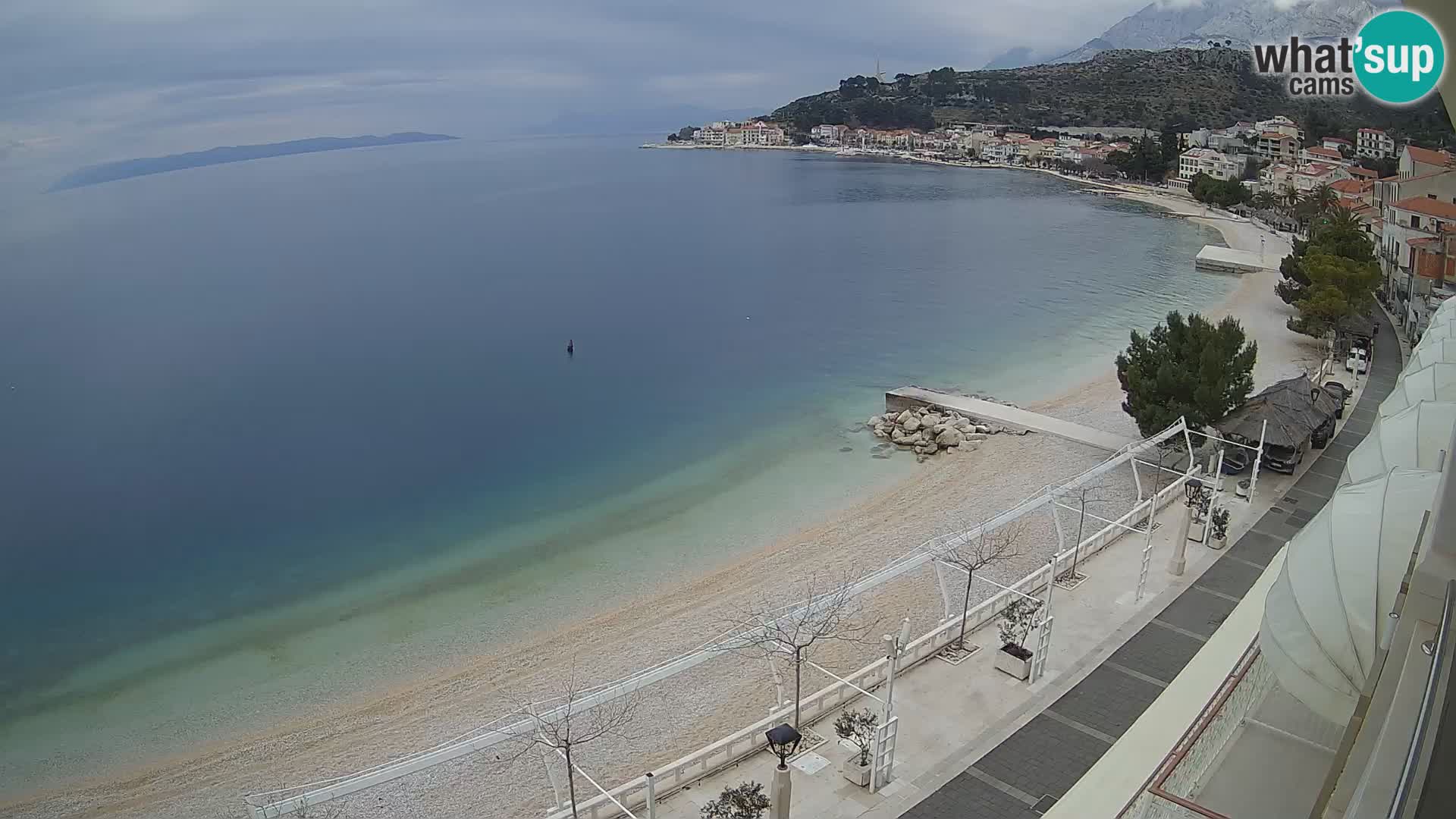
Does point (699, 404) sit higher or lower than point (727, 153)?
lower

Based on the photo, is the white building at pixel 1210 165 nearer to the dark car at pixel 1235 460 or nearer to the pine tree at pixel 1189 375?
the pine tree at pixel 1189 375

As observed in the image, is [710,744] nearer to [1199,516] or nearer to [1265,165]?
[1199,516]

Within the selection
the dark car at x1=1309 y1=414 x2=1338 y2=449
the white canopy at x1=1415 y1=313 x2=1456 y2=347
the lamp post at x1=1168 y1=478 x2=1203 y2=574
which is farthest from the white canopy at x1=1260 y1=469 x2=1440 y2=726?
the dark car at x1=1309 y1=414 x2=1338 y2=449

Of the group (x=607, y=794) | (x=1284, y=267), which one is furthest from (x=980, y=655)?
(x=1284, y=267)

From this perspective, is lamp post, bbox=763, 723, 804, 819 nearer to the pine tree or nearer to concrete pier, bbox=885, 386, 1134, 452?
the pine tree

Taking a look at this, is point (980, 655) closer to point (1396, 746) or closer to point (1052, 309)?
point (1396, 746)

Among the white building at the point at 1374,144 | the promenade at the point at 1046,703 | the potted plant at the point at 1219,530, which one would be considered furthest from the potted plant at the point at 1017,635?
the white building at the point at 1374,144

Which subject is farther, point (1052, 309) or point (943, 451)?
point (1052, 309)
